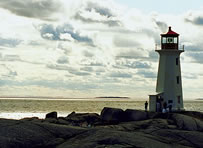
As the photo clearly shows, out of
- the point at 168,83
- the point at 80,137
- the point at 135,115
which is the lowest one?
the point at 80,137

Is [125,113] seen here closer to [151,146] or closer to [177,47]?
[177,47]

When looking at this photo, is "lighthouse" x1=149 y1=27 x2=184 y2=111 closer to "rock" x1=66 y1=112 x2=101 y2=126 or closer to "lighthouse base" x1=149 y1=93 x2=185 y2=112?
"lighthouse base" x1=149 y1=93 x2=185 y2=112

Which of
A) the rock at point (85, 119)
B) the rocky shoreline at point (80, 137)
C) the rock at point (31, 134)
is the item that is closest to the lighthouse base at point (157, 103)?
the rock at point (85, 119)

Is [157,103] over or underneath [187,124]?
over

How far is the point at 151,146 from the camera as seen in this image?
1728 cm

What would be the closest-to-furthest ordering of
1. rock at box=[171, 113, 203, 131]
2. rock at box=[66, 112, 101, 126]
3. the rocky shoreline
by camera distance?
the rocky shoreline, rock at box=[171, 113, 203, 131], rock at box=[66, 112, 101, 126]

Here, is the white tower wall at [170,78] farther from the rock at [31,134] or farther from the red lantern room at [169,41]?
the rock at [31,134]

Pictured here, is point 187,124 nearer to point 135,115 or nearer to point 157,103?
point 135,115

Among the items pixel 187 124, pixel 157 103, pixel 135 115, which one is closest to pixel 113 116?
pixel 135 115

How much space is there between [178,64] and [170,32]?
161 inches

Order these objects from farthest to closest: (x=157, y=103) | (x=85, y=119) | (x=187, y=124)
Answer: (x=157, y=103)
(x=85, y=119)
(x=187, y=124)

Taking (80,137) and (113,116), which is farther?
(113,116)

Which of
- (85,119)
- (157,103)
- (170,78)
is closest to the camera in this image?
(85,119)

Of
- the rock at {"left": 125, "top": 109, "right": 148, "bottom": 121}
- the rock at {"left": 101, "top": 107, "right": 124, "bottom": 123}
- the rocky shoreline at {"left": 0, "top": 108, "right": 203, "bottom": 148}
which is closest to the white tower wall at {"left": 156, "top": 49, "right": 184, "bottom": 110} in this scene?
the rock at {"left": 125, "top": 109, "right": 148, "bottom": 121}
